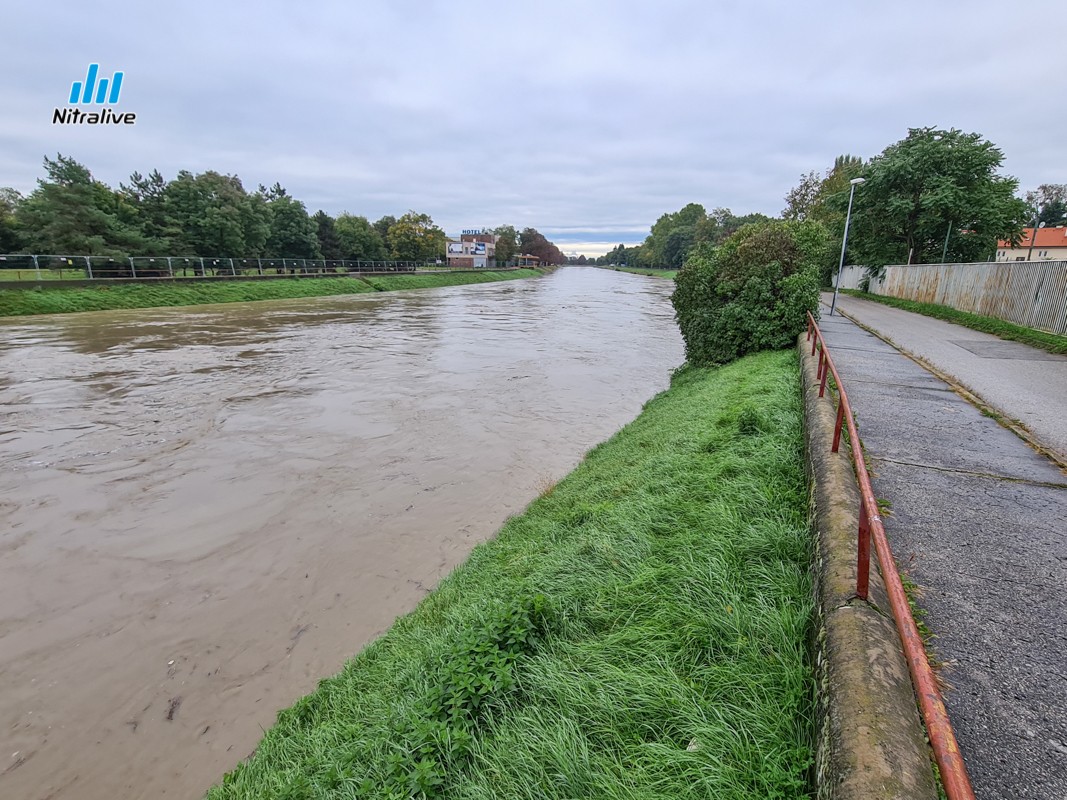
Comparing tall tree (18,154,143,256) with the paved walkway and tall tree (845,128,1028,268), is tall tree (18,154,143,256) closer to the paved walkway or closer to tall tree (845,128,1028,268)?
the paved walkway

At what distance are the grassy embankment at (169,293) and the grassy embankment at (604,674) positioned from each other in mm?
30218

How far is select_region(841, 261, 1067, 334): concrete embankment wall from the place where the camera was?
41.4ft

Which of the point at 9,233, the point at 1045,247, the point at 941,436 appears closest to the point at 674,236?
the point at 1045,247

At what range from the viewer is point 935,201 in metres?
26.2

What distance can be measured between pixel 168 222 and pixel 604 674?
48377 mm

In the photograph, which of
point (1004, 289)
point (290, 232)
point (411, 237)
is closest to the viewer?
point (1004, 289)

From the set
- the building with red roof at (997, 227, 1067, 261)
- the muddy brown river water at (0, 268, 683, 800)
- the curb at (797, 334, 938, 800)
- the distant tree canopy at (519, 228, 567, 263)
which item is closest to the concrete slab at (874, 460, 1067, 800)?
the curb at (797, 334, 938, 800)

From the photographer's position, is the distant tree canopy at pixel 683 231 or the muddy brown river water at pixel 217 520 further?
the distant tree canopy at pixel 683 231

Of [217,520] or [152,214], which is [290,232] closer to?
[152,214]

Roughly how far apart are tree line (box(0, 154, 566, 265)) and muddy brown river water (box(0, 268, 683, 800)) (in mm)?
22308

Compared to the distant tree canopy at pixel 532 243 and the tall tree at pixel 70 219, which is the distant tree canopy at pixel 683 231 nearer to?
the distant tree canopy at pixel 532 243

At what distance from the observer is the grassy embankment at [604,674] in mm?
2201

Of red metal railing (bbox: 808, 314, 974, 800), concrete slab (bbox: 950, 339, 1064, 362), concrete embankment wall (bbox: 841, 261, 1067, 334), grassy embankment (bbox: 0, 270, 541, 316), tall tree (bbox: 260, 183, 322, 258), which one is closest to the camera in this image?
red metal railing (bbox: 808, 314, 974, 800)

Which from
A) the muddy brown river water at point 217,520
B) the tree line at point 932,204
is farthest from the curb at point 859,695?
the tree line at point 932,204
